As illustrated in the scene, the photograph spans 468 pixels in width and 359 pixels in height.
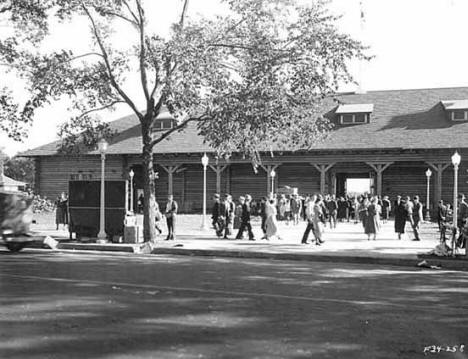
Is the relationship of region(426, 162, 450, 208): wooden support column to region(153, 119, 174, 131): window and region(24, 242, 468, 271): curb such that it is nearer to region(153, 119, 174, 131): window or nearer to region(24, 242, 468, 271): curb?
region(153, 119, 174, 131): window

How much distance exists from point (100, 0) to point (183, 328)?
13.6 metres

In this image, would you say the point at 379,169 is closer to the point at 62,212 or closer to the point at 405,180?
the point at 405,180

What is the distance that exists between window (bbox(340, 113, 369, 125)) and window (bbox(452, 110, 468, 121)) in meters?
5.41

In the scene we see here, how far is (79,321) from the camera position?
6918mm

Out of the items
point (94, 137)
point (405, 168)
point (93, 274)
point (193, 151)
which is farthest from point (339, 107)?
point (93, 274)

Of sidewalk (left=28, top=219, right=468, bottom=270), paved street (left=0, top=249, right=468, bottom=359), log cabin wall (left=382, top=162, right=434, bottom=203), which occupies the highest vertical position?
log cabin wall (left=382, top=162, right=434, bottom=203)

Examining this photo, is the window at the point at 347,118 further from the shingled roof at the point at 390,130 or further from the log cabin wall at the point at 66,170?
the log cabin wall at the point at 66,170

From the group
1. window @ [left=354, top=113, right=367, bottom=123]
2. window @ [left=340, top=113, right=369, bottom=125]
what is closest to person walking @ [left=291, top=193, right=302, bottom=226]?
window @ [left=340, top=113, right=369, bottom=125]

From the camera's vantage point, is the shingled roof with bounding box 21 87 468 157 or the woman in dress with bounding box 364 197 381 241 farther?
the shingled roof with bounding box 21 87 468 157

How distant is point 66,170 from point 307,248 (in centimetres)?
3162

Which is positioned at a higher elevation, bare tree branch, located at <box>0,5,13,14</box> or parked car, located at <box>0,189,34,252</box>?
bare tree branch, located at <box>0,5,13,14</box>

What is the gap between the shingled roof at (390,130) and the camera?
3581 centimetres

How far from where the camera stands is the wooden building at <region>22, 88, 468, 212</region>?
36.2 meters

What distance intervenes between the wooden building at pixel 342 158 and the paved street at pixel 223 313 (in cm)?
2464
